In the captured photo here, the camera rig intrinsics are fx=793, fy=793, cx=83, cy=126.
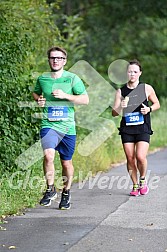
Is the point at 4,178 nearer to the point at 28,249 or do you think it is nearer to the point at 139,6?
the point at 28,249

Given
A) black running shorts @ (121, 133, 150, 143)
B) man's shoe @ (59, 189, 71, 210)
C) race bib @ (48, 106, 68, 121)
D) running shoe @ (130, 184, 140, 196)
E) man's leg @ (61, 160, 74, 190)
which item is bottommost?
running shoe @ (130, 184, 140, 196)

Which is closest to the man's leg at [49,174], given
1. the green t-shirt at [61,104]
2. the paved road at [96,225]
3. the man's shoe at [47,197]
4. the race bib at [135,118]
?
the man's shoe at [47,197]

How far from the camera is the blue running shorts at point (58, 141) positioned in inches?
394

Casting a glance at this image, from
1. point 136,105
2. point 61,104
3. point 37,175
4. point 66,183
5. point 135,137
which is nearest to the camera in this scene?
point 61,104

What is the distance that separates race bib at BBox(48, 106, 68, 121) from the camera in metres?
10.0

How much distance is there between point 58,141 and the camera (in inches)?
399

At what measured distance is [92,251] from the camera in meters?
7.43

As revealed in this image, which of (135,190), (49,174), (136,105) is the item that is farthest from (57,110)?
(135,190)

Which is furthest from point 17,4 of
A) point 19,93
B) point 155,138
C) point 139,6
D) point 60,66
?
point 139,6

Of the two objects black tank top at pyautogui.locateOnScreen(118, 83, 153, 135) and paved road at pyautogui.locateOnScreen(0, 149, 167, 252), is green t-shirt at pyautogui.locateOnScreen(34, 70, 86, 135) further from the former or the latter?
black tank top at pyautogui.locateOnScreen(118, 83, 153, 135)

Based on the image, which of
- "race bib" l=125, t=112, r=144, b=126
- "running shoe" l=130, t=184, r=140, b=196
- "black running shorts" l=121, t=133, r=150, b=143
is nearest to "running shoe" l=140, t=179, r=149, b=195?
"running shoe" l=130, t=184, r=140, b=196

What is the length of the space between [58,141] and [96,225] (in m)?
1.67

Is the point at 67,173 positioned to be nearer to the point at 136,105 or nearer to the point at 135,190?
the point at 135,190

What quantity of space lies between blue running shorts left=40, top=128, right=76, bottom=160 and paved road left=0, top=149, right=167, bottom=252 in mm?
733
